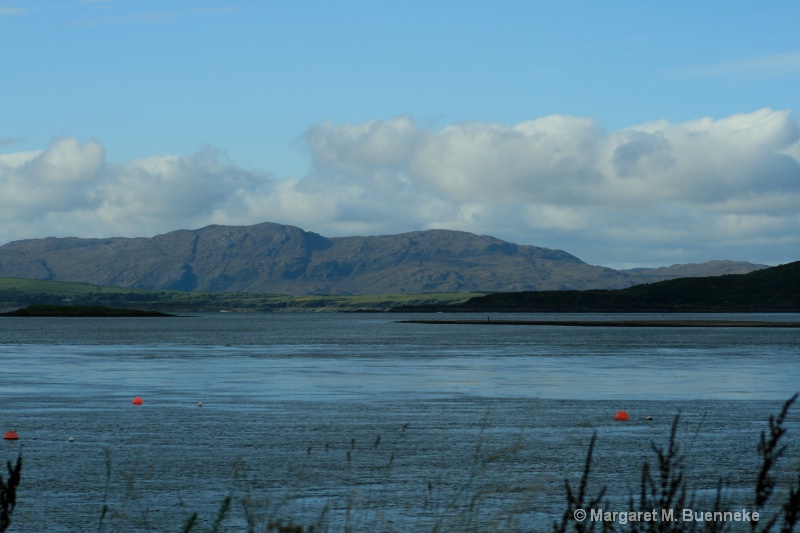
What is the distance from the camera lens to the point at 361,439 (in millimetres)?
27672

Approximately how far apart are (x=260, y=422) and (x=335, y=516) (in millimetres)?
14354

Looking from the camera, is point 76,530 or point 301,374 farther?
point 301,374

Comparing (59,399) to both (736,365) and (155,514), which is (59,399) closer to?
(155,514)

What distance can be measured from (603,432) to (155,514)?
1482cm

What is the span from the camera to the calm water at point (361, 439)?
1797cm

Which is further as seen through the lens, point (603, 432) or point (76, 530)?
point (603, 432)

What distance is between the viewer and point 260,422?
31422 millimetres

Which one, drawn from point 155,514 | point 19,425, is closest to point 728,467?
point 155,514

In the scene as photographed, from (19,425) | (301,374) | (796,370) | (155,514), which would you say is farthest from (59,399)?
(796,370)

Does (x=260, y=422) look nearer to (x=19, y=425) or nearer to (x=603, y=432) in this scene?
(x=19, y=425)

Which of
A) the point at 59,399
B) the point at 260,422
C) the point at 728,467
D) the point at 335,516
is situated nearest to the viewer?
the point at 335,516

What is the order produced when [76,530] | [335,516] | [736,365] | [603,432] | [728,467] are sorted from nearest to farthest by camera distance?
[76,530], [335,516], [728,467], [603,432], [736,365]

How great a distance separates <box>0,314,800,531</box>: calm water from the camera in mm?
17969

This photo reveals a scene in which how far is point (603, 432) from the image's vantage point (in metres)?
29.2
